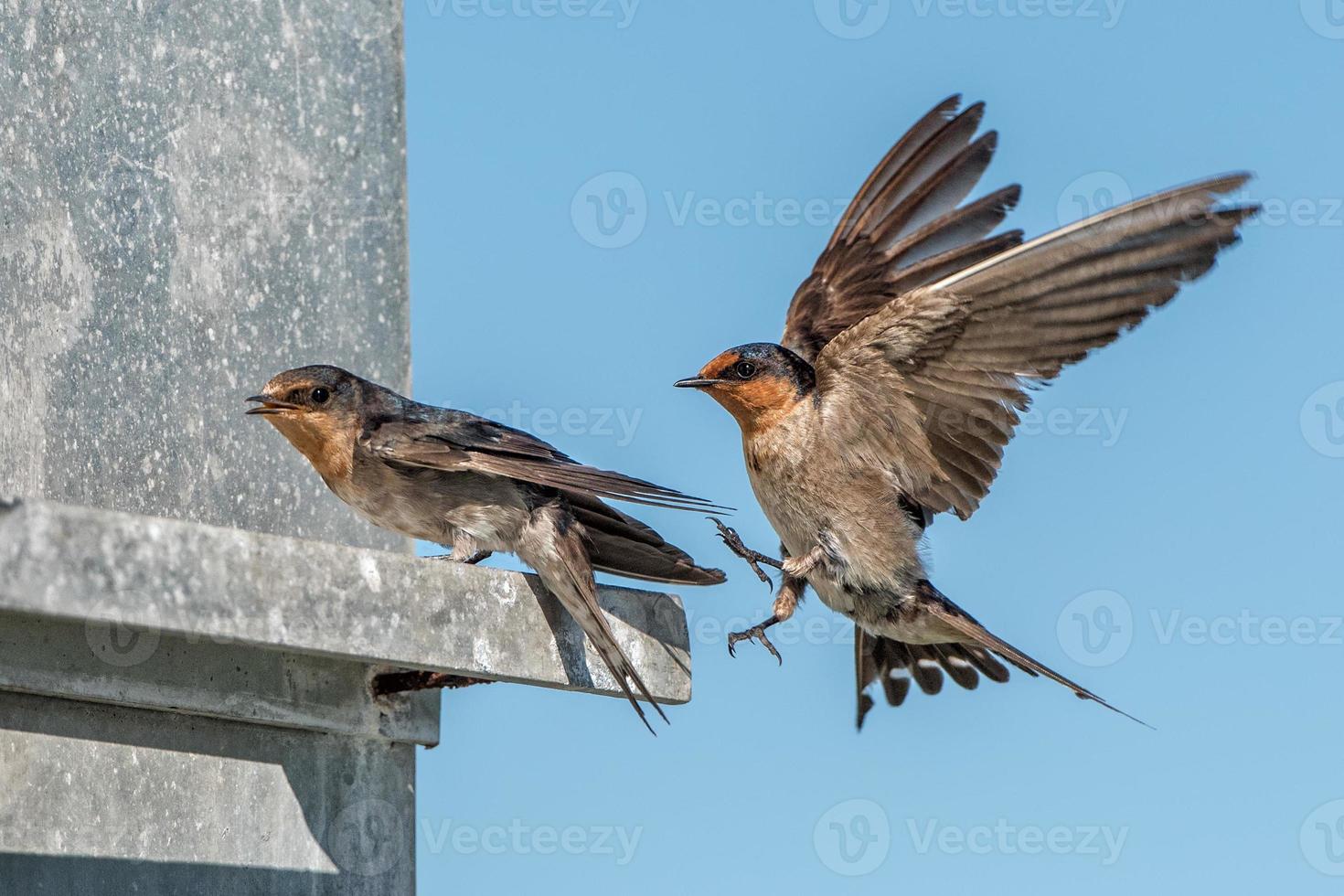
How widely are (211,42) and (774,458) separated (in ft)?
8.11

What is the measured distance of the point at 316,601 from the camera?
169 inches

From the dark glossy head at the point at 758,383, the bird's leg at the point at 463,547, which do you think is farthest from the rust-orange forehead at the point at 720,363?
the bird's leg at the point at 463,547

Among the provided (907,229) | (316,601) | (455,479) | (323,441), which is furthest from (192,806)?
(907,229)

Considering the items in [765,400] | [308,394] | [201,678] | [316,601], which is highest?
[765,400]

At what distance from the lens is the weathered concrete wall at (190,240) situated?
5.01m

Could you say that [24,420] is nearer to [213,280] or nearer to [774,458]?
[213,280]

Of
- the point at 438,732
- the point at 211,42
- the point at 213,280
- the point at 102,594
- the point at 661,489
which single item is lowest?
the point at 438,732

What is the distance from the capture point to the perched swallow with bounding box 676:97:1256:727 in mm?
6008

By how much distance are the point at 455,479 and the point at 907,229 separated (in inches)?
112

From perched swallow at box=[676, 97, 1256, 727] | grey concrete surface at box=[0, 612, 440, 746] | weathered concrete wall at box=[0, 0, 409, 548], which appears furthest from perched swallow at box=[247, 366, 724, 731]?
perched swallow at box=[676, 97, 1256, 727]

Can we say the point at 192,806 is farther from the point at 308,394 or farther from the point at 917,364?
the point at 917,364

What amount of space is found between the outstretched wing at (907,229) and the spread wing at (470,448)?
2.21m

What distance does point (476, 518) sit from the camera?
5.85m

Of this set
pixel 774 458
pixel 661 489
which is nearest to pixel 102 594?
pixel 661 489
